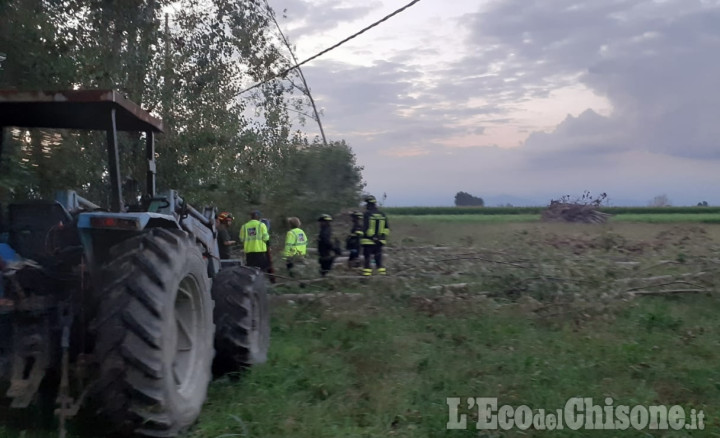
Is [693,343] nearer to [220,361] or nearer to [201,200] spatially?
[220,361]

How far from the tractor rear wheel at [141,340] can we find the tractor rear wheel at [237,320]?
5.20ft

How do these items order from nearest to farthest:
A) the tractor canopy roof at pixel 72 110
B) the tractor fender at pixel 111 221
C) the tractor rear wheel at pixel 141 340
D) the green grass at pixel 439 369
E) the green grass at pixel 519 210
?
the tractor rear wheel at pixel 141 340 < the tractor fender at pixel 111 221 < the tractor canopy roof at pixel 72 110 < the green grass at pixel 439 369 < the green grass at pixel 519 210

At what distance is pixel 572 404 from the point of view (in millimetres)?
6176

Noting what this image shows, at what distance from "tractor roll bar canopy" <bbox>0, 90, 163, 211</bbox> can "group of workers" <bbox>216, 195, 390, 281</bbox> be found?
20.7 feet

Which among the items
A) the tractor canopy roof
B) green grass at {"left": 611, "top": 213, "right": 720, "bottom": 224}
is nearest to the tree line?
the tractor canopy roof

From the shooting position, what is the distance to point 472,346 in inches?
333

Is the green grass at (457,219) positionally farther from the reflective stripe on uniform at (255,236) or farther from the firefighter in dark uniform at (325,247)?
the reflective stripe on uniform at (255,236)

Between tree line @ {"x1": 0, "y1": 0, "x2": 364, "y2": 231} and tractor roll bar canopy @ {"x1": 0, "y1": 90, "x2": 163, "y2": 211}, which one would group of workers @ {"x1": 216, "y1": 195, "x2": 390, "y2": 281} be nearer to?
tree line @ {"x1": 0, "y1": 0, "x2": 364, "y2": 231}

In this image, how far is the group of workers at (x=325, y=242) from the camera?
13.3 meters

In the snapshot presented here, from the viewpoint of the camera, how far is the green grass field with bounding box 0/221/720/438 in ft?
19.6

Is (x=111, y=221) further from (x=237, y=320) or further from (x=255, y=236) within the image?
(x=255, y=236)

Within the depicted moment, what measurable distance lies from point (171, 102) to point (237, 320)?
35.5ft

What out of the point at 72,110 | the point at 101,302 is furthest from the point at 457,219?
the point at 101,302

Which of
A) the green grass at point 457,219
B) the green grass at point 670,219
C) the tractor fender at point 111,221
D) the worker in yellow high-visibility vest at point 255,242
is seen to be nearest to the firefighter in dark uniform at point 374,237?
the worker in yellow high-visibility vest at point 255,242
